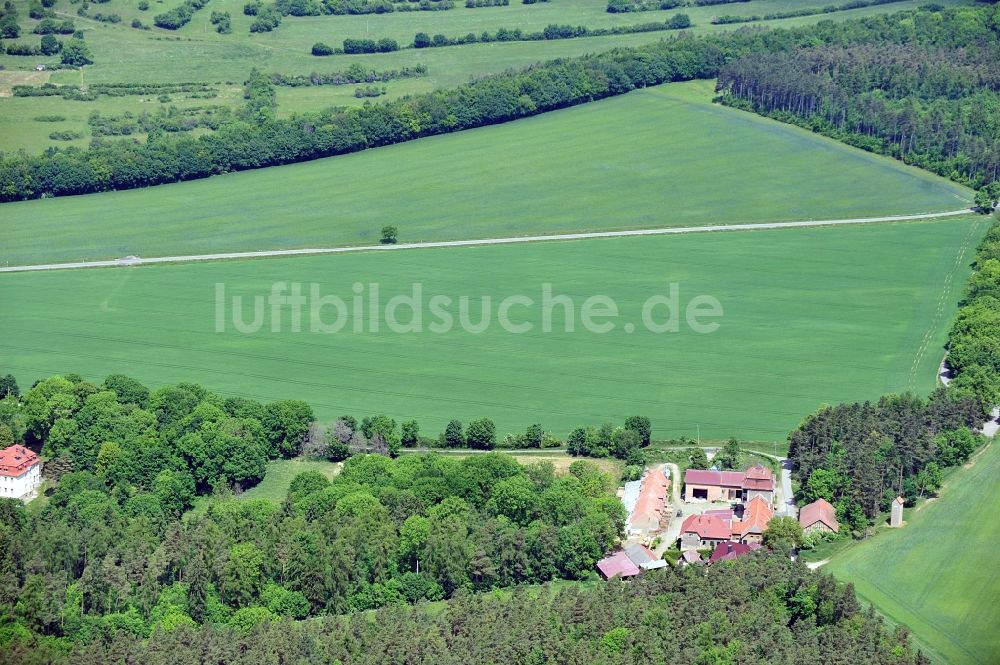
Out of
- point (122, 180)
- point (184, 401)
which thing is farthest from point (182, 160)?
point (184, 401)

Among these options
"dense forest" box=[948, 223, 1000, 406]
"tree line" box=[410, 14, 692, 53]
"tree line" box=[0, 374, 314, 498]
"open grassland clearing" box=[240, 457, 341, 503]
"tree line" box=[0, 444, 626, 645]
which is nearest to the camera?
"tree line" box=[0, 444, 626, 645]

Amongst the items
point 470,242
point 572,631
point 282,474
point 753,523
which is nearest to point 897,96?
point 470,242

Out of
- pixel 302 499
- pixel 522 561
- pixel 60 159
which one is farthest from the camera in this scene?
pixel 60 159

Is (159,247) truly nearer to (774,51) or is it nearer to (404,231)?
(404,231)

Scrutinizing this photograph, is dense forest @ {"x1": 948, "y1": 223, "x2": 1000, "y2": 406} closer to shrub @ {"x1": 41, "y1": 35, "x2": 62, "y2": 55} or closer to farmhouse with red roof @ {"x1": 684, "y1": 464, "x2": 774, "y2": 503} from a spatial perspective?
farmhouse with red roof @ {"x1": 684, "y1": 464, "x2": 774, "y2": 503}

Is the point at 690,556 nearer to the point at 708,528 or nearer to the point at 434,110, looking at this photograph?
the point at 708,528

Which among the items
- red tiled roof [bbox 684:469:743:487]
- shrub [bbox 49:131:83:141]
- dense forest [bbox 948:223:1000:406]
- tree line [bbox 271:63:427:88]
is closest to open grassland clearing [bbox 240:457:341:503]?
red tiled roof [bbox 684:469:743:487]
